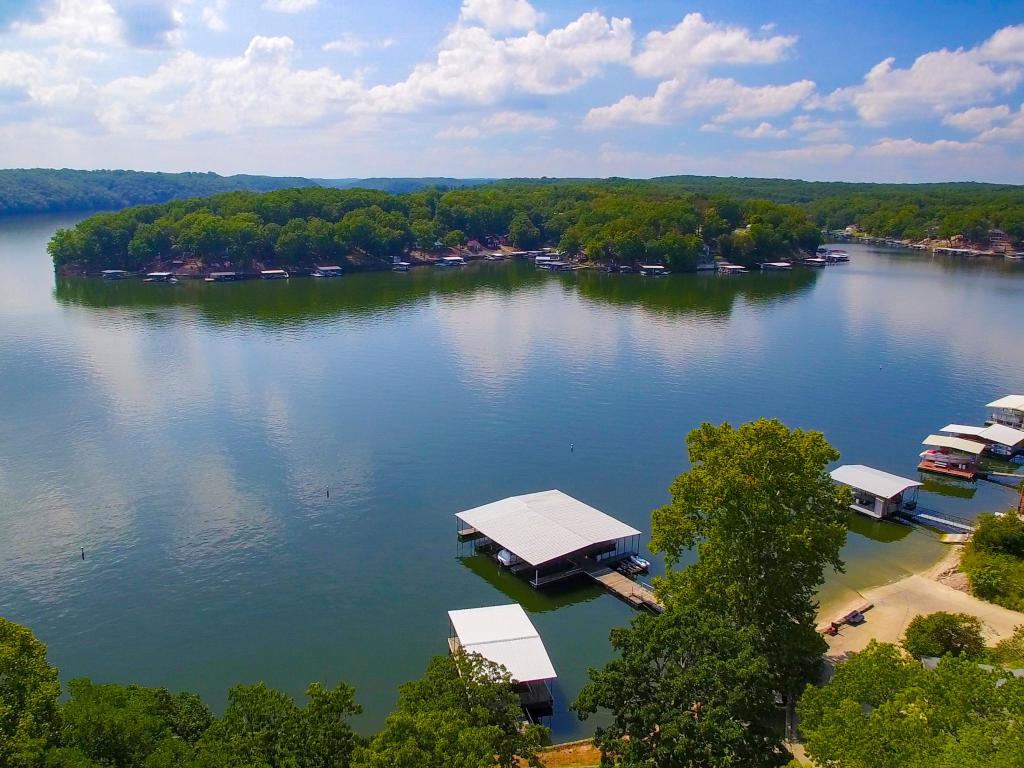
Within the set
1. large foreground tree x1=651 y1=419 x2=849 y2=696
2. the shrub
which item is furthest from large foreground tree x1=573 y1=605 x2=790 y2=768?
the shrub

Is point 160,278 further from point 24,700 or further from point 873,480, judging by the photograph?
point 24,700

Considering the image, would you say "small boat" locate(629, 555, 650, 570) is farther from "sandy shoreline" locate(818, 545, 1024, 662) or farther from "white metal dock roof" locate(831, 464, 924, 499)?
"white metal dock roof" locate(831, 464, 924, 499)

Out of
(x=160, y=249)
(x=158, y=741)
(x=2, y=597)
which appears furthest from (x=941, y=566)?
(x=160, y=249)

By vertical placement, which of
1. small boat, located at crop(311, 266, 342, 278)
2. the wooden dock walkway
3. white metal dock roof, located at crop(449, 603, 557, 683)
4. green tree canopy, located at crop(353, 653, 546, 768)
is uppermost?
small boat, located at crop(311, 266, 342, 278)

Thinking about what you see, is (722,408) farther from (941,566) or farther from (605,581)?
(605,581)

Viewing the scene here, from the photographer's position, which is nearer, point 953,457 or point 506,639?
point 506,639

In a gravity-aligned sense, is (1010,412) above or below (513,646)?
above

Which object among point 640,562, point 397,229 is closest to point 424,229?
Answer: point 397,229
